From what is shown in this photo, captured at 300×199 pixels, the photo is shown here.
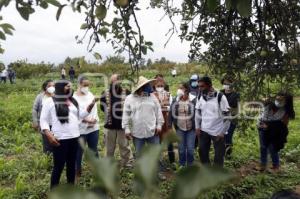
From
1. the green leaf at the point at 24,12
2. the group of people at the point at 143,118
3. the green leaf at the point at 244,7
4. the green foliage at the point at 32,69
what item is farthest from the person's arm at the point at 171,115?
the green foliage at the point at 32,69

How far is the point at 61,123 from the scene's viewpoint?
514 cm

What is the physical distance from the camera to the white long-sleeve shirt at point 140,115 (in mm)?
5820

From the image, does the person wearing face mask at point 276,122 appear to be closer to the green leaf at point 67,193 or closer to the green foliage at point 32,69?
the green leaf at point 67,193

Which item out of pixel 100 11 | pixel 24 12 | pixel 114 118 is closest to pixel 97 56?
pixel 100 11

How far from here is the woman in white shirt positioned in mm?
5133

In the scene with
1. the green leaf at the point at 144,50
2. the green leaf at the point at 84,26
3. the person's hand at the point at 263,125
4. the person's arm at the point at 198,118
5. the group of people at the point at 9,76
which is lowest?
the person's hand at the point at 263,125

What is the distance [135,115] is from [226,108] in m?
1.18

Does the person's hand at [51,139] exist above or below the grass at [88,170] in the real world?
above

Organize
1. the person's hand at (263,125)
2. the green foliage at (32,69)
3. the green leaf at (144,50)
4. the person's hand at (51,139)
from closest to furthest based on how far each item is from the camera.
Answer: the green leaf at (144,50), the person's hand at (51,139), the person's hand at (263,125), the green foliage at (32,69)

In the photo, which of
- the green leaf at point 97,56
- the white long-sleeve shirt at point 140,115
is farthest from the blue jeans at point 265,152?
the green leaf at point 97,56

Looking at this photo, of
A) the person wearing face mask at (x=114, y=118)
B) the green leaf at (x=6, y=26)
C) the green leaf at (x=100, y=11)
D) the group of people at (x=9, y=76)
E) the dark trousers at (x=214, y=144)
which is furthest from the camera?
the group of people at (x=9, y=76)

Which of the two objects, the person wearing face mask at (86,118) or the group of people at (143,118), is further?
the person wearing face mask at (86,118)

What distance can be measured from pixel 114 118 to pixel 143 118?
2.22ft

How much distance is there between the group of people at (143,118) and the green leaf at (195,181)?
4.51 metres
